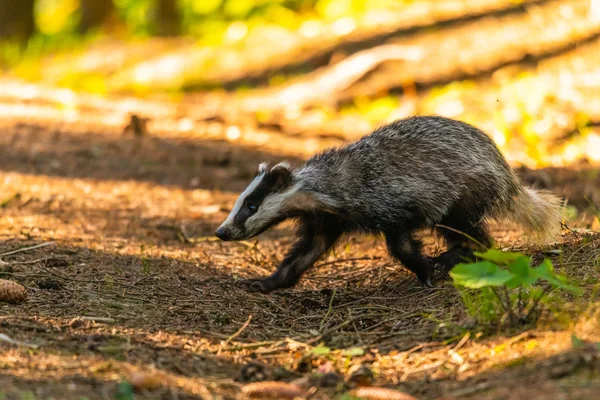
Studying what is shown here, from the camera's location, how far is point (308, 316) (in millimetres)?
4859

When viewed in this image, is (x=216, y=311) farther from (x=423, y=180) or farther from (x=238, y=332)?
(x=423, y=180)

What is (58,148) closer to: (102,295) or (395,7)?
(102,295)

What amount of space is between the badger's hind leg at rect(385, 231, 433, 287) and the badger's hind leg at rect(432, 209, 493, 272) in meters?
0.24

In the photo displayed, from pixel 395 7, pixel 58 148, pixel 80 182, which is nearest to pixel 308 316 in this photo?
pixel 80 182

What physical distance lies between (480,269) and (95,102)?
955 cm

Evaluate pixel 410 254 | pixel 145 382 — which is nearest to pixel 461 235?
pixel 410 254

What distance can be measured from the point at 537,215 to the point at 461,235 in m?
0.57

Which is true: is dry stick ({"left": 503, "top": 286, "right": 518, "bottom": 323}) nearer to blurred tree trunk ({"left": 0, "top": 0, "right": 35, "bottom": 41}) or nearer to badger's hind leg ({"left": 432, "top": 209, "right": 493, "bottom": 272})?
badger's hind leg ({"left": 432, "top": 209, "right": 493, "bottom": 272})

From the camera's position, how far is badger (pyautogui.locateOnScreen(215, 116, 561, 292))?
5352 mm

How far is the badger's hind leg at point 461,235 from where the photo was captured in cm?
543

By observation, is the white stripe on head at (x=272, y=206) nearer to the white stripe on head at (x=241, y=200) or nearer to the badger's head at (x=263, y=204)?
the badger's head at (x=263, y=204)

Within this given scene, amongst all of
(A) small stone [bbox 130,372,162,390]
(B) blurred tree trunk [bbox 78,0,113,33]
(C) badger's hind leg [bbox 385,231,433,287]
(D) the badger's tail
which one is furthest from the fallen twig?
(B) blurred tree trunk [bbox 78,0,113,33]

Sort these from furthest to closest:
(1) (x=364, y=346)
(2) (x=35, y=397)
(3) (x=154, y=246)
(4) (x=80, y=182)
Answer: (4) (x=80, y=182) < (3) (x=154, y=246) < (1) (x=364, y=346) < (2) (x=35, y=397)

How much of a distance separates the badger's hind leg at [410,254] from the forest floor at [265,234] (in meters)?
0.12
